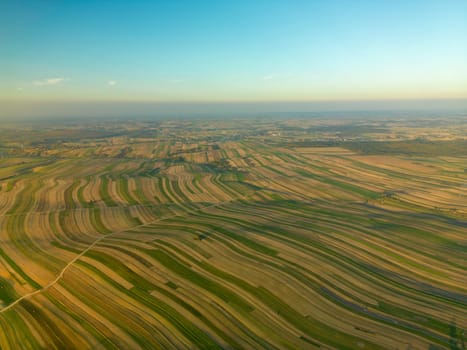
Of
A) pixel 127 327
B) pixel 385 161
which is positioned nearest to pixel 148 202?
pixel 127 327

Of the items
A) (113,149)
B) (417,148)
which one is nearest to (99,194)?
(113,149)

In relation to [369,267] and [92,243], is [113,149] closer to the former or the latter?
[92,243]

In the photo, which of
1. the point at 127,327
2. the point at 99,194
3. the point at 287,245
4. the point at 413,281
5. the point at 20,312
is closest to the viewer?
the point at 127,327

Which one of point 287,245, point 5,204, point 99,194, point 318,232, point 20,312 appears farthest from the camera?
point 99,194

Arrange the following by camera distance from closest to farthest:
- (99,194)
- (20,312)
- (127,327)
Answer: (127,327), (20,312), (99,194)

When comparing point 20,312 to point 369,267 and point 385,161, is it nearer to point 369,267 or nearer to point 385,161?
point 369,267

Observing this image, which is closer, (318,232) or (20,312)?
(20,312)
